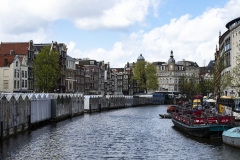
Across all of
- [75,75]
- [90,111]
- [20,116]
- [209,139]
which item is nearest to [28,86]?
[90,111]

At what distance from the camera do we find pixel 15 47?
10094 cm

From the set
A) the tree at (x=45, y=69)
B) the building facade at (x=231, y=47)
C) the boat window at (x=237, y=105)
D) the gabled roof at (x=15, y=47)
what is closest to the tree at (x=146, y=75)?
the building facade at (x=231, y=47)

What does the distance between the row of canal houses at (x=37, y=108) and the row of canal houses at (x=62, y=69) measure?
17295mm

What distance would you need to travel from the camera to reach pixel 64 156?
30.0 meters

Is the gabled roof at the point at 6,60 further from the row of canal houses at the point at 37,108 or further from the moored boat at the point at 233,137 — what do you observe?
the moored boat at the point at 233,137

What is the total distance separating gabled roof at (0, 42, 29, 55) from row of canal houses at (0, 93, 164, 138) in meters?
21.0

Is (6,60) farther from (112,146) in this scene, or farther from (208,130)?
(208,130)

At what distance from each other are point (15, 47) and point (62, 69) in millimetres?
13856

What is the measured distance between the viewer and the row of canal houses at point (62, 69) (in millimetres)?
93750

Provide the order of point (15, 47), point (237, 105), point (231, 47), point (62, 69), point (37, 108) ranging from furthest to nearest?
point (62, 69) < point (15, 47) < point (231, 47) < point (237, 105) < point (37, 108)

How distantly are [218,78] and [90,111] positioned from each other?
27.9 m

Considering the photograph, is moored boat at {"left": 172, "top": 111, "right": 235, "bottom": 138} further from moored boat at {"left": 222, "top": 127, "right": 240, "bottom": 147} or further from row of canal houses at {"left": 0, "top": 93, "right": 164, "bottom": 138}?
row of canal houses at {"left": 0, "top": 93, "right": 164, "bottom": 138}

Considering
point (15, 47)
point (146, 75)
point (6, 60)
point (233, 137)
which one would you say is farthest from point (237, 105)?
point (146, 75)

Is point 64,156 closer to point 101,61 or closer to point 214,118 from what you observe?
point 214,118
